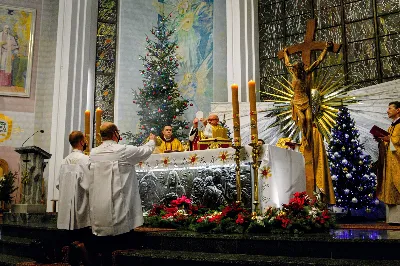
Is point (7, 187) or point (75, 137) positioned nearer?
point (75, 137)

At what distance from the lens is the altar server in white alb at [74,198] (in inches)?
181

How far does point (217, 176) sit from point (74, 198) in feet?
6.68

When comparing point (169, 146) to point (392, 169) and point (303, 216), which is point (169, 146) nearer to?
point (303, 216)

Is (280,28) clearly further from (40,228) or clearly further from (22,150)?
(40,228)

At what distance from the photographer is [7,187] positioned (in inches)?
414

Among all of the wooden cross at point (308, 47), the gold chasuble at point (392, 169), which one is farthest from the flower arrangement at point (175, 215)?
the gold chasuble at point (392, 169)

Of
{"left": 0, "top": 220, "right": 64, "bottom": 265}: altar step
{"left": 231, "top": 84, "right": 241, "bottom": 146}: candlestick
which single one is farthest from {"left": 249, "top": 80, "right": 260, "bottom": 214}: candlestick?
{"left": 0, "top": 220, "right": 64, "bottom": 265}: altar step

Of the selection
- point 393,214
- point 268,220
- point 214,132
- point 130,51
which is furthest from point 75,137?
point 130,51

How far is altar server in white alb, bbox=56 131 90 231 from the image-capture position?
4.60m

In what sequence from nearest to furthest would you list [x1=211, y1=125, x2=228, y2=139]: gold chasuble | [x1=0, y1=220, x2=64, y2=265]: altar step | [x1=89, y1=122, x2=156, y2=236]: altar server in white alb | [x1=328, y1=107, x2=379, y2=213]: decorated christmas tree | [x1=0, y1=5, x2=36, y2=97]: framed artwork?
[x1=89, y1=122, x2=156, y2=236]: altar server in white alb
[x1=0, y1=220, x2=64, y2=265]: altar step
[x1=211, y1=125, x2=228, y2=139]: gold chasuble
[x1=328, y1=107, x2=379, y2=213]: decorated christmas tree
[x1=0, y1=5, x2=36, y2=97]: framed artwork

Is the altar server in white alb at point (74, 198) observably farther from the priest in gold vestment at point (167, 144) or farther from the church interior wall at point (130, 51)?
the church interior wall at point (130, 51)

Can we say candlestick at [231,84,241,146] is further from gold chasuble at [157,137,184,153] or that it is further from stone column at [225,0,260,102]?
stone column at [225,0,260,102]

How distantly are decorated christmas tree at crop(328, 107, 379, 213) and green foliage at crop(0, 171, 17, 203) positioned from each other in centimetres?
762

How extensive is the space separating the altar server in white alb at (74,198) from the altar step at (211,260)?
607mm
